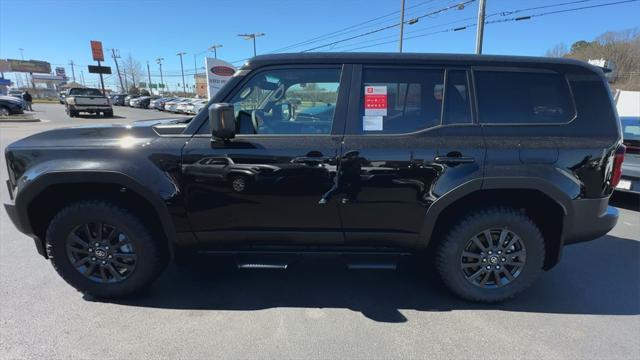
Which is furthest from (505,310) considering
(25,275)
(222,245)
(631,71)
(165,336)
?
(631,71)

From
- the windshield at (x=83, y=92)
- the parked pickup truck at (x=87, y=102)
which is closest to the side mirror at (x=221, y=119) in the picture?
the parked pickup truck at (x=87, y=102)

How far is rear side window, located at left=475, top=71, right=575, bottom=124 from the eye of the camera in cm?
259

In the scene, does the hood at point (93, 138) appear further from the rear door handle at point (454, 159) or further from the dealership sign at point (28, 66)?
the dealership sign at point (28, 66)

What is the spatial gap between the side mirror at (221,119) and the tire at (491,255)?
1868 millimetres

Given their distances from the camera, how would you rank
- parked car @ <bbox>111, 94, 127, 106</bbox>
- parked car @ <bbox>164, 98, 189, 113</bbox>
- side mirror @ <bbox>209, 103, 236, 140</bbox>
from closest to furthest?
1. side mirror @ <bbox>209, 103, 236, 140</bbox>
2. parked car @ <bbox>164, 98, 189, 113</bbox>
3. parked car @ <bbox>111, 94, 127, 106</bbox>

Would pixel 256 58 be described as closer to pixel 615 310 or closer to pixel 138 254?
pixel 138 254

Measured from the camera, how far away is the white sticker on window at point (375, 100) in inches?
101

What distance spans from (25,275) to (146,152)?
1.94 meters

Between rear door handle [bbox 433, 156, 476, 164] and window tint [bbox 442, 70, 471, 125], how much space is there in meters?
0.31

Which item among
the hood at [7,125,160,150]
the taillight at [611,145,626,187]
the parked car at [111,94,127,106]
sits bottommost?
the taillight at [611,145,626,187]

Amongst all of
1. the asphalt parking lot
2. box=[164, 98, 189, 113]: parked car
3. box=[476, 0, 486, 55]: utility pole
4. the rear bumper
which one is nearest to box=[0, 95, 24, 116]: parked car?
box=[164, 98, 189, 113]: parked car

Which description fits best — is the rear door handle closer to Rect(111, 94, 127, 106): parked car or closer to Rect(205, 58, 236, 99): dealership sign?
Rect(205, 58, 236, 99): dealership sign

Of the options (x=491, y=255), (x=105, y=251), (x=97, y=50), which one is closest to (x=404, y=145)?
(x=491, y=255)

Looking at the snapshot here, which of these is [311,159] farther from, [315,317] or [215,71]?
[215,71]
